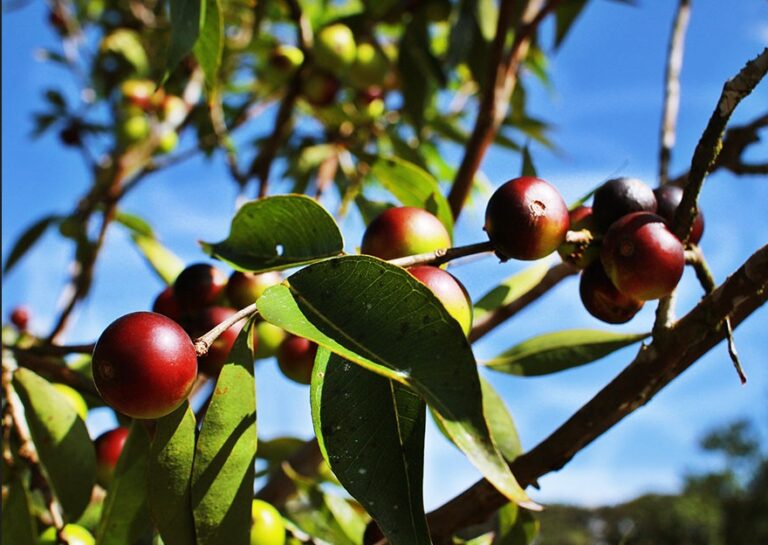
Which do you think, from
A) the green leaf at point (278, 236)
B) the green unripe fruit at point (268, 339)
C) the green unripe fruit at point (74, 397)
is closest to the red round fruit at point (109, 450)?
the green unripe fruit at point (74, 397)

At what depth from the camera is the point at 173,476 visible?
71 centimetres

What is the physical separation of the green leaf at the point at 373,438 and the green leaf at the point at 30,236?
1.72 meters

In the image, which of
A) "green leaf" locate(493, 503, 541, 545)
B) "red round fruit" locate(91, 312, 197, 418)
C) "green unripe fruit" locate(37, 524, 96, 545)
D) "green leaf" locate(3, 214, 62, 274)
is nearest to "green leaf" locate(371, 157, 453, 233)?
"green leaf" locate(493, 503, 541, 545)

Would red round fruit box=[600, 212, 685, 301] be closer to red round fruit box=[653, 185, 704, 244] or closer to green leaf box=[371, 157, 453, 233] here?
red round fruit box=[653, 185, 704, 244]

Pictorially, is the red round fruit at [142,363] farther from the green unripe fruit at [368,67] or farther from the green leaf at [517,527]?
the green unripe fruit at [368,67]

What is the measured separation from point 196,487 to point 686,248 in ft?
1.67

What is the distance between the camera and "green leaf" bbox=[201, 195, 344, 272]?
2.55 feet

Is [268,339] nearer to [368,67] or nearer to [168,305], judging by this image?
[168,305]

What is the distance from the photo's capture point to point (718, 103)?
683 millimetres

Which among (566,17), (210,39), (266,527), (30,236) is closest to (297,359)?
(266,527)

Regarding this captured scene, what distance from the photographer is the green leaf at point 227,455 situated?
2.31 ft

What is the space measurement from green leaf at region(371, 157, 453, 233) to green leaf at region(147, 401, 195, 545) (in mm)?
429

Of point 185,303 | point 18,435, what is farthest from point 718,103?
point 18,435

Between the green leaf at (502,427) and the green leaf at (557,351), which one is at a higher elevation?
the green leaf at (557,351)
